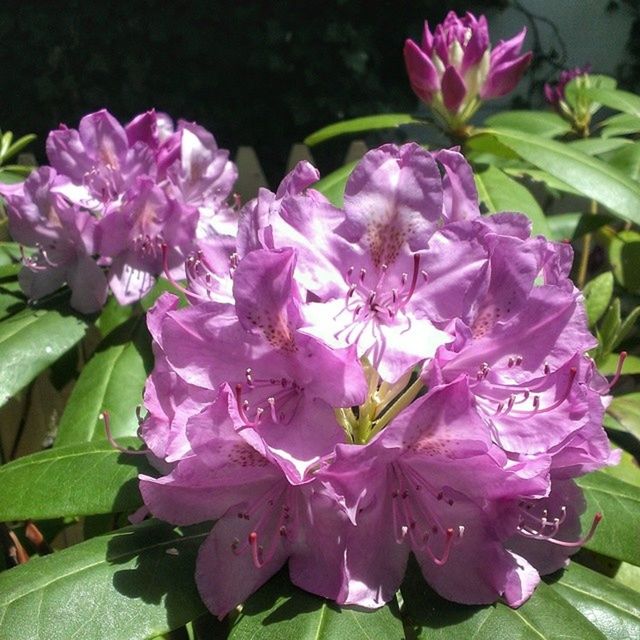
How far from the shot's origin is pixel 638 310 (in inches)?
49.7

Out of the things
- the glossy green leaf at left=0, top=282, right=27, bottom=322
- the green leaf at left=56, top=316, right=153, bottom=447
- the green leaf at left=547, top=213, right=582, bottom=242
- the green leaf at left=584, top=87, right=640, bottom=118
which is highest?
the green leaf at left=584, top=87, right=640, bottom=118

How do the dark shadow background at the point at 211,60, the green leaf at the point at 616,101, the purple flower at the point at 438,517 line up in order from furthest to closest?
the dark shadow background at the point at 211,60
the green leaf at the point at 616,101
the purple flower at the point at 438,517

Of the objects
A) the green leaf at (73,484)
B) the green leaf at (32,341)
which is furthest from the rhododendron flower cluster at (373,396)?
the green leaf at (32,341)

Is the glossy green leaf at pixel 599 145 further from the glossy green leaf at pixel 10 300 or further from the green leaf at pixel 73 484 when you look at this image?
the green leaf at pixel 73 484

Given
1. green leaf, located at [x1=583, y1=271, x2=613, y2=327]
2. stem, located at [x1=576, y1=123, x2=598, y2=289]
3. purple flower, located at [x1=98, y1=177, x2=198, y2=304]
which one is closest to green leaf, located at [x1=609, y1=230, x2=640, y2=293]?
stem, located at [x1=576, y1=123, x2=598, y2=289]

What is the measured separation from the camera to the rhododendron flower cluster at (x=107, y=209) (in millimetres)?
1307

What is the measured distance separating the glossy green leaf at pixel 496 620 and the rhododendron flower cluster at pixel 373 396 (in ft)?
0.05

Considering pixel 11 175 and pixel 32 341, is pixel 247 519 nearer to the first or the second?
pixel 32 341

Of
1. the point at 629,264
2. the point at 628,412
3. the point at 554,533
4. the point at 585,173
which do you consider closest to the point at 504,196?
the point at 585,173

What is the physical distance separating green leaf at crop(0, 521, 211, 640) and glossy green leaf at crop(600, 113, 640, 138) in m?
1.28

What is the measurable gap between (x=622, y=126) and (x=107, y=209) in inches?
41.2

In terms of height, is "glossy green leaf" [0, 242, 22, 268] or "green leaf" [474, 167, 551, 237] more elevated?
"green leaf" [474, 167, 551, 237]

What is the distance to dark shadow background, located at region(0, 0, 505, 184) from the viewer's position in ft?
15.2

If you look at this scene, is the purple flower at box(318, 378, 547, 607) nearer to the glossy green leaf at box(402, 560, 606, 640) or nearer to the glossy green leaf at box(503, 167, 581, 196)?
the glossy green leaf at box(402, 560, 606, 640)
